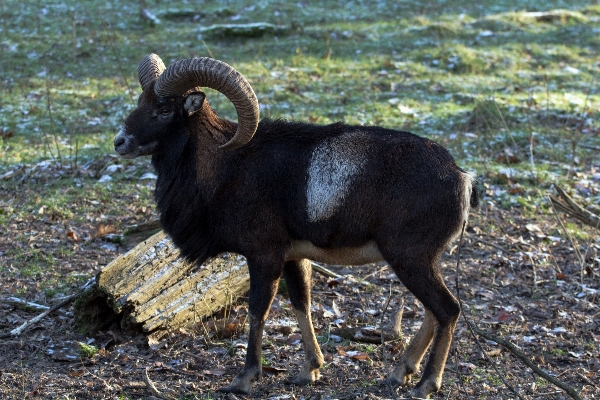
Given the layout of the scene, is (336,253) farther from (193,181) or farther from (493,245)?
(493,245)

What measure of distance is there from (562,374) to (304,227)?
2.59 metres

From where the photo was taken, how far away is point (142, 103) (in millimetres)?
6266

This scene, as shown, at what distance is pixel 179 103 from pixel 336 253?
1778mm

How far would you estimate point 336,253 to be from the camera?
6098mm

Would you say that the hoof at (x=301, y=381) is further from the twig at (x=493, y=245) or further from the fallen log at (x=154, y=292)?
the twig at (x=493, y=245)

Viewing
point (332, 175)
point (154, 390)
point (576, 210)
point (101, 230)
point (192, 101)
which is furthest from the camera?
point (101, 230)

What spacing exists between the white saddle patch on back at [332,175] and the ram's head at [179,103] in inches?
24.3

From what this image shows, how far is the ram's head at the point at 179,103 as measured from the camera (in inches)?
235

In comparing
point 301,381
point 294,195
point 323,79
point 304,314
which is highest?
point 294,195

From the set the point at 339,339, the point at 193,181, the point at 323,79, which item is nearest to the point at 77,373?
the point at 193,181

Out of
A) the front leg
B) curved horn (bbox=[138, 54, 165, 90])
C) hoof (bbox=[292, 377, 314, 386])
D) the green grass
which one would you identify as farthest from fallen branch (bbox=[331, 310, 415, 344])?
the green grass

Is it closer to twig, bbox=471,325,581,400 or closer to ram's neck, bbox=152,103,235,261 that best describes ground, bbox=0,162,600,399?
twig, bbox=471,325,581,400

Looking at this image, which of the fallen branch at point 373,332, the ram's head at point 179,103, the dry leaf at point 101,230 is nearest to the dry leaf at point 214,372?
the fallen branch at point 373,332

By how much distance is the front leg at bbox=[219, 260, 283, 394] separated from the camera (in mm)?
5996
